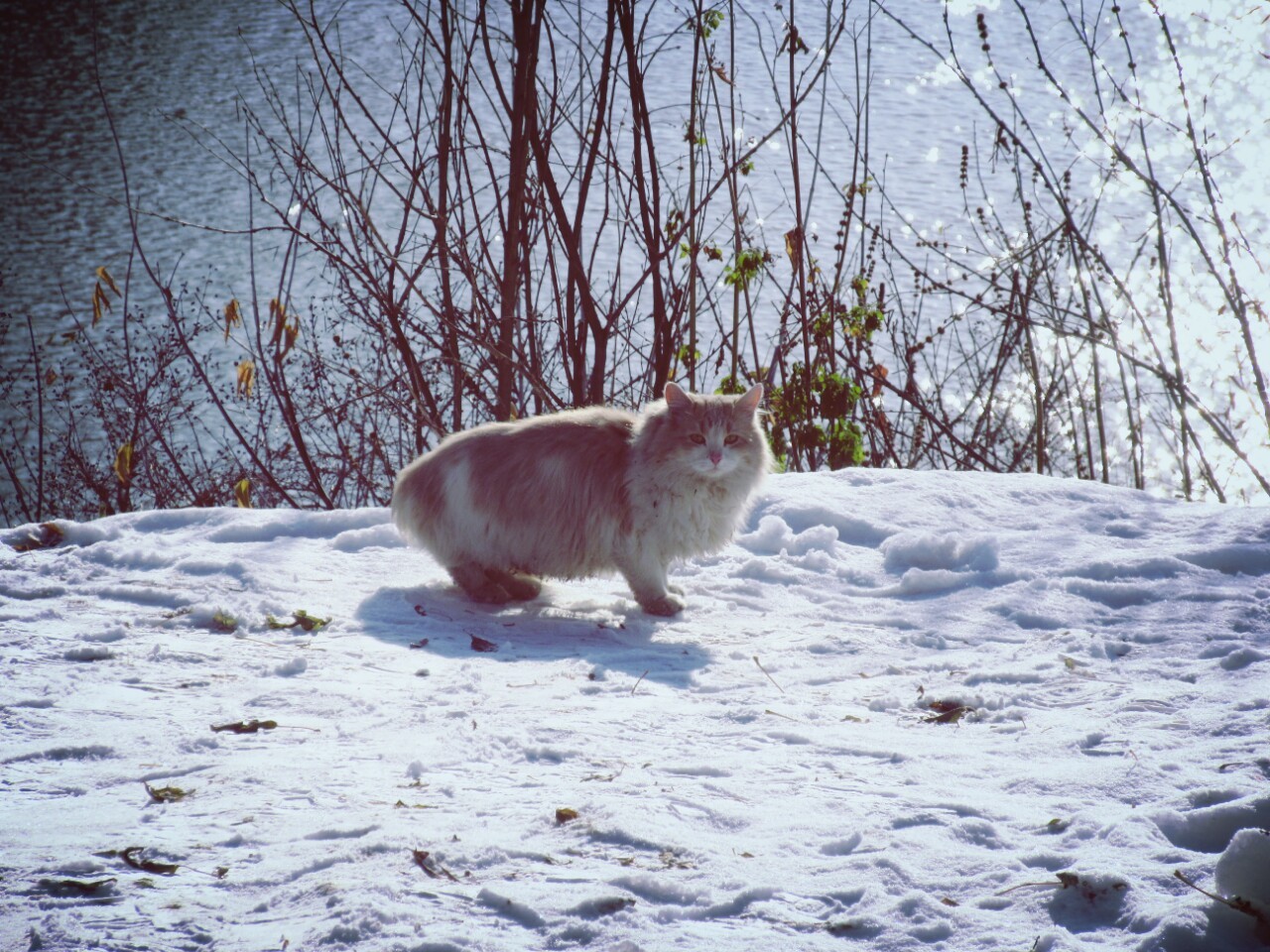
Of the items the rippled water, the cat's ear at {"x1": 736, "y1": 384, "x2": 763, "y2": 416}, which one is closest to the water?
the rippled water

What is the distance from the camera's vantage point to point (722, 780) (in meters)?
2.33

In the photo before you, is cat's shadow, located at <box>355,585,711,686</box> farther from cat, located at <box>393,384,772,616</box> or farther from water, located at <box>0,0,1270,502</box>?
water, located at <box>0,0,1270,502</box>

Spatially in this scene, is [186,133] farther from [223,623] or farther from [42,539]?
[223,623]

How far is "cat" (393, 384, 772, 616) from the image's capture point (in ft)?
12.6

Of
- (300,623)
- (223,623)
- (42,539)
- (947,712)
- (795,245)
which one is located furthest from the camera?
(795,245)

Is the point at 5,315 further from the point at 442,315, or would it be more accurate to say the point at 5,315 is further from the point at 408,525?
the point at 408,525

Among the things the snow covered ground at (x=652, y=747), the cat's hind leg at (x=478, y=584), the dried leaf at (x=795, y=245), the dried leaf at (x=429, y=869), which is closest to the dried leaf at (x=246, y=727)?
the snow covered ground at (x=652, y=747)

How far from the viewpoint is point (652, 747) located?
99.3 inches

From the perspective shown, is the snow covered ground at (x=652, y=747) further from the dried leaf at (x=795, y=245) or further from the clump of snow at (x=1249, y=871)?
the dried leaf at (x=795, y=245)

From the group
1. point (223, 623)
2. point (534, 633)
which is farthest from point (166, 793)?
point (534, 633)

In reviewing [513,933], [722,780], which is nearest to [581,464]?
[722,780]

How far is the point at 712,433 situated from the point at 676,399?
0.61 ft

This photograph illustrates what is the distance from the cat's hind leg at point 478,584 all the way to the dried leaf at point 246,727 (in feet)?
4.56

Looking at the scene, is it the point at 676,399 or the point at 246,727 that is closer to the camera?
the point at 246,727
